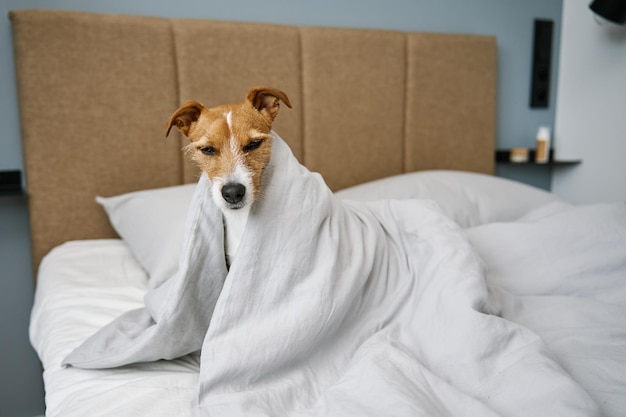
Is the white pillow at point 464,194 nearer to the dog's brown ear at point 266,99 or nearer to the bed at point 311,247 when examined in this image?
the bed at point 311,247

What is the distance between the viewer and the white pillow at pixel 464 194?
1.79 meters

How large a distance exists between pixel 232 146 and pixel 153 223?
70 cm

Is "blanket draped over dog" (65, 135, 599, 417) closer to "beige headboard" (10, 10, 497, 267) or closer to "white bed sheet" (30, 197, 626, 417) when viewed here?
"white bed sheet" (30, 197, 626, 417)

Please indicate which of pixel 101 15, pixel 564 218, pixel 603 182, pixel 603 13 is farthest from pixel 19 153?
pixel 603 182

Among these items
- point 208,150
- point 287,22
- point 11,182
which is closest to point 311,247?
point 208,150

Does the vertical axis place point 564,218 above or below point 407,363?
above

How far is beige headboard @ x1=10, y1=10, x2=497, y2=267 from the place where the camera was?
166cm

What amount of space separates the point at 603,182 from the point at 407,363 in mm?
2225

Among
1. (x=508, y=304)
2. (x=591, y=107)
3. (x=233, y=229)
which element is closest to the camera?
(x=233, y=229)

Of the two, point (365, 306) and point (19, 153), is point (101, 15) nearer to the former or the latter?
point (19, 153)

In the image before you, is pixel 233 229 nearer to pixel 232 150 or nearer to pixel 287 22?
pixel 232 150

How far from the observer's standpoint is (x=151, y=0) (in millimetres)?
1865

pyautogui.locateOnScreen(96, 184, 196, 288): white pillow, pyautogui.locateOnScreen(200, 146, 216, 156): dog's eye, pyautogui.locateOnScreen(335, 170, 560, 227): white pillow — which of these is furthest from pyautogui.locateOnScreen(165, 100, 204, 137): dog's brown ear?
pyautogui.locateOnScreen(335, 170, 560, 227): white pillow

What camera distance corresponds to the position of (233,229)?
1020 millimetres
